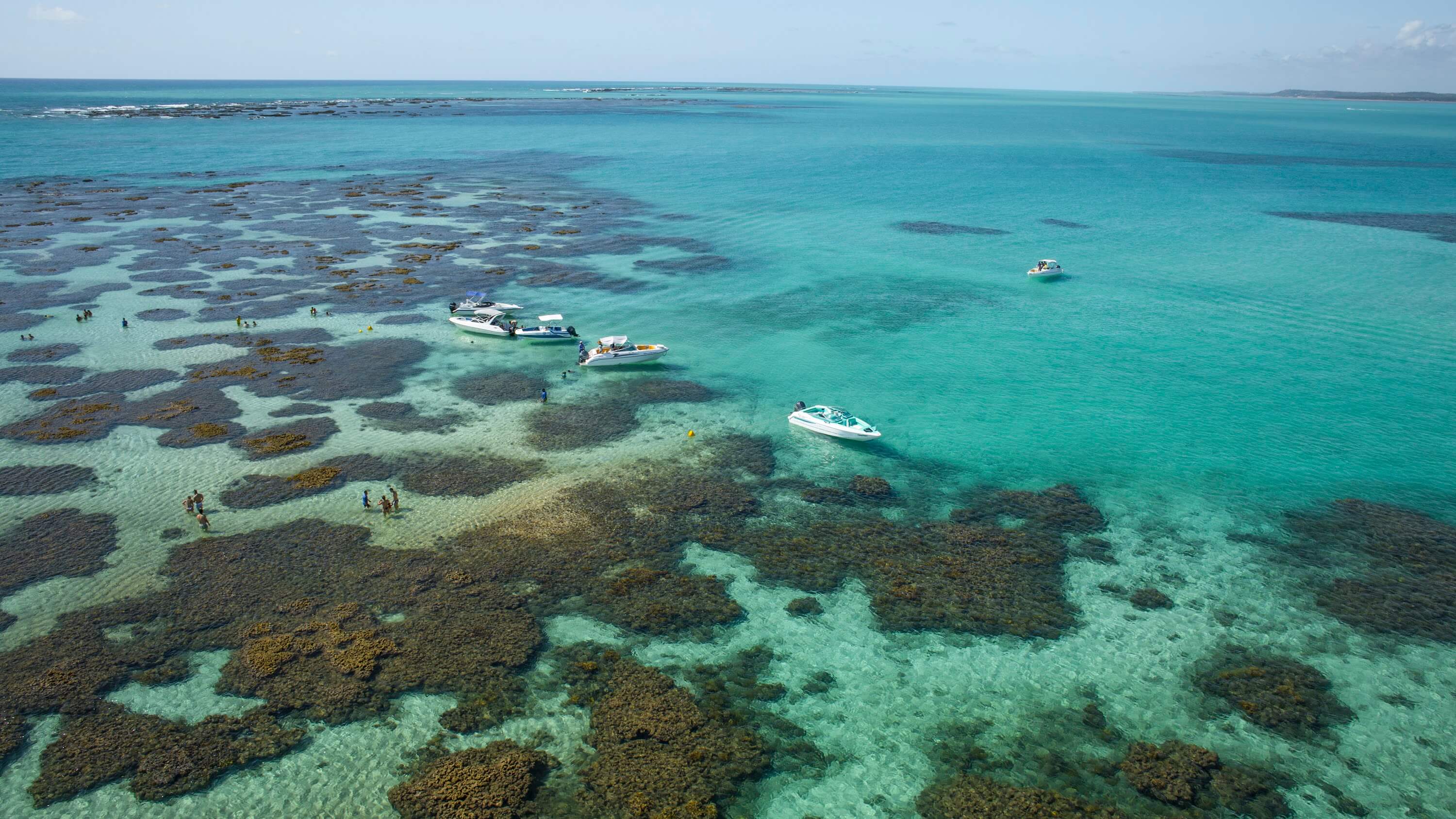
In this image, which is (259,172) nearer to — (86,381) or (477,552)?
(86,381)

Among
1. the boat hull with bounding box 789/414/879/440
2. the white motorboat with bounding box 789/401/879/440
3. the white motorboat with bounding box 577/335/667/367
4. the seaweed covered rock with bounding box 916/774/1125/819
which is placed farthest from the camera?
the white motorboat with bounding box 577/335/667/367

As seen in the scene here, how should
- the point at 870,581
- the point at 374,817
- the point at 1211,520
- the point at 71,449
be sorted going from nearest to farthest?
the point at 374,817
the point at 870,581
the point at 1211,520
the point at 71,449

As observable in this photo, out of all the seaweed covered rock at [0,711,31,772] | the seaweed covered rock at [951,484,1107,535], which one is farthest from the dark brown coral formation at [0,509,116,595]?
the seaweed covered rock at [951,484,1107,535]

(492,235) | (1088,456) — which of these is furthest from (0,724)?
(492,235)

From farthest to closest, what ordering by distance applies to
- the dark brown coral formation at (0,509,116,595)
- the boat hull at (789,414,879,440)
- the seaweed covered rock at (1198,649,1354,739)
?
the boat hull at (789,414,879,440) < the dark brown coral formation at (0,509,116,595) < the seaweed covered rock at (1198,649,1354,739)

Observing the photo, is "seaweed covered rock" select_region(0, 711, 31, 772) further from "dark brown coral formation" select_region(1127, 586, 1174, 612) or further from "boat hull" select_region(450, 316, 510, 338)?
"boat hull" select_region(450, 316, 510, 338)

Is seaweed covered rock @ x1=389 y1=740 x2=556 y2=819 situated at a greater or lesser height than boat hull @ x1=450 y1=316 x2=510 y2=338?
lesser

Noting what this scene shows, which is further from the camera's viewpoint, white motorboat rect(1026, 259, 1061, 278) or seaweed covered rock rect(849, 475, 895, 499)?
white motorboat rect(1026, 259, 1061, 278)
